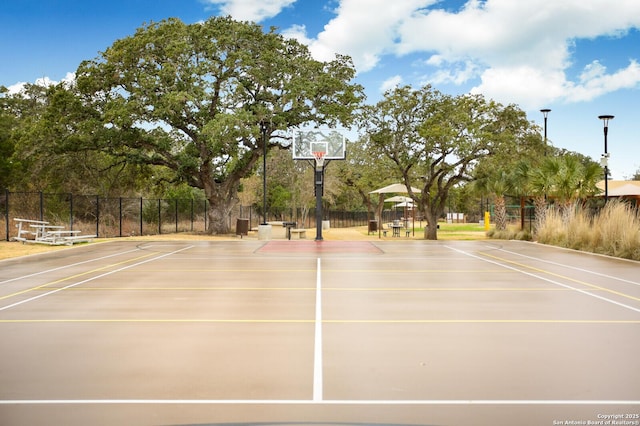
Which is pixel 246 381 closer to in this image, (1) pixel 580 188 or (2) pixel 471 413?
(2) pixel 471 413

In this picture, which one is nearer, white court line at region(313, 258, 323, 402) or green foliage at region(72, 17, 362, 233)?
white court line at region(313, 258, 323, 402)

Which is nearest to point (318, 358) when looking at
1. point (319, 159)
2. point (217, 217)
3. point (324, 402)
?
point (324, 402)

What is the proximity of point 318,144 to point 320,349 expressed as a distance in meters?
23.4

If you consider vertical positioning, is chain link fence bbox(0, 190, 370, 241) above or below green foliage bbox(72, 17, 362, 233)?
below

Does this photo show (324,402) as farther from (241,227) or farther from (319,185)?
(241,227)

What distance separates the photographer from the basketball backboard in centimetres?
2969

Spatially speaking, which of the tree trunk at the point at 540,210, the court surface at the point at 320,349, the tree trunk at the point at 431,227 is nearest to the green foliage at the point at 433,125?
the tree trunk at the point at 431,227

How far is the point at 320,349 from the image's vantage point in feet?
22.9

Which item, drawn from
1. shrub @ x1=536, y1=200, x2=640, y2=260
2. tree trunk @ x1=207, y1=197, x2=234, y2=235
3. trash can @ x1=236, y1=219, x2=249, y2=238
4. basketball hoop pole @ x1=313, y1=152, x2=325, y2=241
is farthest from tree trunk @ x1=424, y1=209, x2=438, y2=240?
tree trunk @ x1=207, y1=197, x2=234, y2=235

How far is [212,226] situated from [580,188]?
2241 centimetres

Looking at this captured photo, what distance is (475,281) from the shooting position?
527 inches

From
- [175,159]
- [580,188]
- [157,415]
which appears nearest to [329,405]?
[157,415]

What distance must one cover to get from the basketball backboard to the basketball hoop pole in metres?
0.27

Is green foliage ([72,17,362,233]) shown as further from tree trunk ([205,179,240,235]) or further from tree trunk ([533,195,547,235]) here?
tree trunk ([533,195,547,235])
